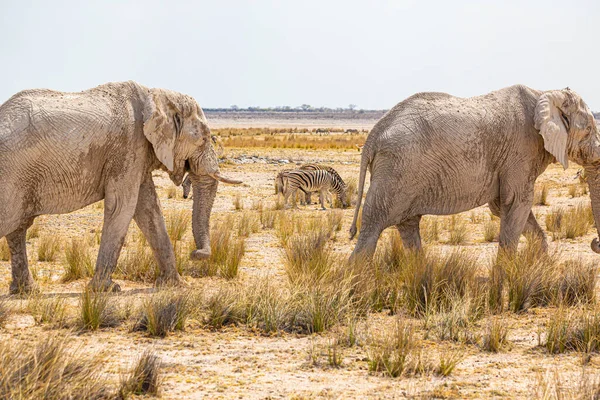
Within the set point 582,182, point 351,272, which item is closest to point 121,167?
point 351,272

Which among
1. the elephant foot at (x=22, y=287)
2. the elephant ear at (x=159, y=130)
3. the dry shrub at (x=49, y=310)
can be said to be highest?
the elephant ear at (x=159, y=130)

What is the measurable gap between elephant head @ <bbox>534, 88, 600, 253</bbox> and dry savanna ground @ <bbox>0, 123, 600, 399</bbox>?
4.21ft

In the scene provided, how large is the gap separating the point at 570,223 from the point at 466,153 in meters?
5.43

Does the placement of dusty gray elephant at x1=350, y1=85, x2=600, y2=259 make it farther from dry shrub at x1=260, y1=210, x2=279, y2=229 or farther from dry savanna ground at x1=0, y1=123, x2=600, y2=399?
dry shrub at x1=260, y1=210, x2=279, y2=229

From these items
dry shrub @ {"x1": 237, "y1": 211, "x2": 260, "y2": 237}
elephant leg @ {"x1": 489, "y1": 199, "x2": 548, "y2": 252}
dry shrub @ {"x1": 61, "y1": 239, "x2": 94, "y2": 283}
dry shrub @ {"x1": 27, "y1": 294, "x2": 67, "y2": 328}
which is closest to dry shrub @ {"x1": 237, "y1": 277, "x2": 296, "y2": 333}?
dry shrub @ {"x1": 27, "y1": 294, "x2": 67, "y2": 328}

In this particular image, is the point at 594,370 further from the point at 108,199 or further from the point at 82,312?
the point at 108,199

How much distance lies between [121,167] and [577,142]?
5.64m

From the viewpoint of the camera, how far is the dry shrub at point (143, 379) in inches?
222

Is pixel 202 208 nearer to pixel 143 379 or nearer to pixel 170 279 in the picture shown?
pixel 170 279

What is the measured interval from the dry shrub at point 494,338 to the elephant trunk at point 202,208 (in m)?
3.83

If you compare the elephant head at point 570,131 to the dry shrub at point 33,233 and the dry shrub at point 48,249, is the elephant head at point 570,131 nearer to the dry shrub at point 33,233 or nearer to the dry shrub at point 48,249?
the dry shrub at point 48,249

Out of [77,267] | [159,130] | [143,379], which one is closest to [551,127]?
[159,130]

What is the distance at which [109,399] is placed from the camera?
550 cm

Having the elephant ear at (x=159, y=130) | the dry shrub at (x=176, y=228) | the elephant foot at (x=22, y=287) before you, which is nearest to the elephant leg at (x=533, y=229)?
the elephant ear at (x=159, y=130)
